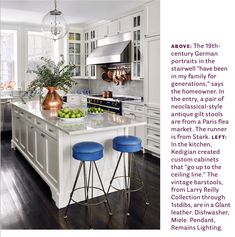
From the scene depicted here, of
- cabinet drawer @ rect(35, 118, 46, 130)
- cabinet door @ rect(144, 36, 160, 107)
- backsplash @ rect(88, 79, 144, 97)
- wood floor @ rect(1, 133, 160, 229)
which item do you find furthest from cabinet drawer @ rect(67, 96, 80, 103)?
cabinet drawer @ rect(35, 118, 46, 130)

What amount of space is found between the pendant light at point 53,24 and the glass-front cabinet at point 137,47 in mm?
1639

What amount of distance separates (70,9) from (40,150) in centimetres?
282

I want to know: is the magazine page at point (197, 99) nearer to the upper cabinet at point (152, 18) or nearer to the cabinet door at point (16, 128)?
the upper cabinet at point (152, 18)

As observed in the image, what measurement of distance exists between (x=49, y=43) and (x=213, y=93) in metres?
5.96

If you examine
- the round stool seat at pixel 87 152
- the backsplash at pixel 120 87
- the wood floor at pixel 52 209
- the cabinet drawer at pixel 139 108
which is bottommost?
the wood floor at pixel 52 209

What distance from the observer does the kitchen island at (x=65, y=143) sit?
264 cm

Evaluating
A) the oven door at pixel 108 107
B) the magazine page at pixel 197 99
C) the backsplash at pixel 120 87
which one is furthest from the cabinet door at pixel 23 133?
the magazine page at pixel 197 99

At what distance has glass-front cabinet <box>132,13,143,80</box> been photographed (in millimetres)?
4613

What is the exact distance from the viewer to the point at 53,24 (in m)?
3.28

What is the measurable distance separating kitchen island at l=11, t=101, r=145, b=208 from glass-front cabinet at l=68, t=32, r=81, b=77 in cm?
347

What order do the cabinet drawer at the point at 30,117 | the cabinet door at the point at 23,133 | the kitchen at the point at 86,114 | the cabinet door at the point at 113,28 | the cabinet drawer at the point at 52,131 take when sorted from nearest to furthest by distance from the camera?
the kitchen at the point at 86,114
the cabinet drawer at the point at 52,131
the cabinet drawer at the point at 30,117
the cabinet door at the point at 23,133
the cabinet door at the point at 113,28

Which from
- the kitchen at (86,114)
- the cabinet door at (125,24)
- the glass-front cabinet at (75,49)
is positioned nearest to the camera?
the kitchen at (86,114)

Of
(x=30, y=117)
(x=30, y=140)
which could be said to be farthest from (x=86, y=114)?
(x=30, y=140)
